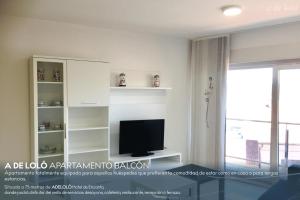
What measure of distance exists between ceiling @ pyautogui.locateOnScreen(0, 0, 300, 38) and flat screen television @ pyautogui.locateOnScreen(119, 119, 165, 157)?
137cm

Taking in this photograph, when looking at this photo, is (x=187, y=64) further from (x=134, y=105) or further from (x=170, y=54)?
(x=134, y=105)

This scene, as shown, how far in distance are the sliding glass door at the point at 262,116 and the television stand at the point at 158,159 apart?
0.83m

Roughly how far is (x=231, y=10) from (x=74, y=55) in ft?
6.69

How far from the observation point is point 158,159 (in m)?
4.46

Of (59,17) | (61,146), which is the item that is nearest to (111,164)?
(61,146)

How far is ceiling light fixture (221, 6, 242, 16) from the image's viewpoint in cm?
303

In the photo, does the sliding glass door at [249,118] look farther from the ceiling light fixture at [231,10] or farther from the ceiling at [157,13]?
the ceiling light fixture at [231,10]

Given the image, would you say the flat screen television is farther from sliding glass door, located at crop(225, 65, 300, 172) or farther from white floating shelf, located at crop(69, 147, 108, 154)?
sliding glass door, located at crop(225, 65, 300, 172)

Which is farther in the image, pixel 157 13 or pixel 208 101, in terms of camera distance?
pixel 208 101

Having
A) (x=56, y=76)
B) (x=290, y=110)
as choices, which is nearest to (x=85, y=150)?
(x=56, y=76)

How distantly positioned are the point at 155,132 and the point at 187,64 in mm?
1374

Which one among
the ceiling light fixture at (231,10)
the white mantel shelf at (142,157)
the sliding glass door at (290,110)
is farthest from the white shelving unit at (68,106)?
the sliding glass door at (290,110)

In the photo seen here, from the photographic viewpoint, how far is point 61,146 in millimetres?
3627

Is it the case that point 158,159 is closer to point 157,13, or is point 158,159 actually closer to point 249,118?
point 249,118
